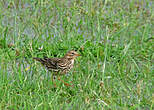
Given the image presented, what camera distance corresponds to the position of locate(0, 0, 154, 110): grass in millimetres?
7375

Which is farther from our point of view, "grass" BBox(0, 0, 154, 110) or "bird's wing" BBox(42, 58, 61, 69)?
"bird's wing" BBox(42, 58, 61, 69)

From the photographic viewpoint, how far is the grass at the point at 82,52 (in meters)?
7.38

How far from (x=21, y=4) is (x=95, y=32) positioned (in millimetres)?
2332

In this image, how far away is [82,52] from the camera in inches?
374

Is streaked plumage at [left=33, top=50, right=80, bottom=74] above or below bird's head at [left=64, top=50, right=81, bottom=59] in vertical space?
below

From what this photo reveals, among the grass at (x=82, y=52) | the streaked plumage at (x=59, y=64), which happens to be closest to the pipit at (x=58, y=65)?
the streaked plumage at (x=59, y=64)

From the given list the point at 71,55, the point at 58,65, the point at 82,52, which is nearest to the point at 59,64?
the point at 58,65

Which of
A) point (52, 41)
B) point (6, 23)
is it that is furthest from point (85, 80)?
point (6, 23)

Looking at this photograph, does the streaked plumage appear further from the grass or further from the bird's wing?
the grass

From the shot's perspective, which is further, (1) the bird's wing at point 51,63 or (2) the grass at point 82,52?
(1) the bird's wing at point 51,63

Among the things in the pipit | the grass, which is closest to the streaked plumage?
the pipit

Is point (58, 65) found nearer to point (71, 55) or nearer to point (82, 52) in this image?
point (71, 55)

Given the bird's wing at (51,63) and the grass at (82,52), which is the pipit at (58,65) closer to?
the bird's wing at (51,63)

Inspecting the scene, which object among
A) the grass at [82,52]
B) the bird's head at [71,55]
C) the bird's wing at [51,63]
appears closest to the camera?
the grass at [82,52]
